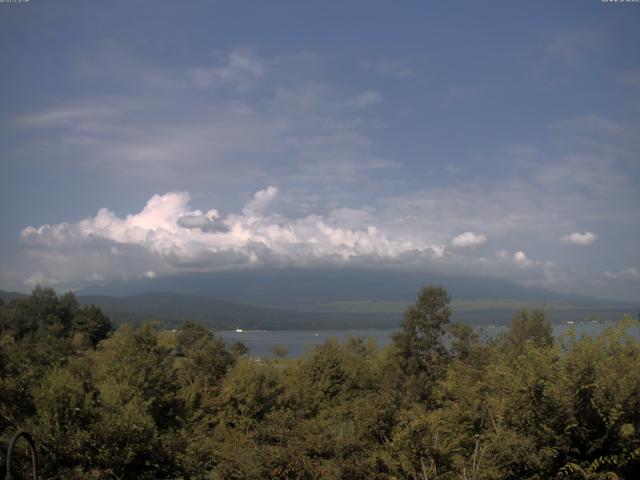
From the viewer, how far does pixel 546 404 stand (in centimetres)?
1302

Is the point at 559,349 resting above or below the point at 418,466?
above

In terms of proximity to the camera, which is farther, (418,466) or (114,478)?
(114,478)

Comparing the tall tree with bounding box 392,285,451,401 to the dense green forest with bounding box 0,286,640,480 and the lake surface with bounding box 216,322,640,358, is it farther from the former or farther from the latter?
the dense green forest with bounding box 0,286,640,480

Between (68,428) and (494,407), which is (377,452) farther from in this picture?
(68,428)

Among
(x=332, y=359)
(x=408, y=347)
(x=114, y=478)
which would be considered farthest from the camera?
(x=408, y=347)

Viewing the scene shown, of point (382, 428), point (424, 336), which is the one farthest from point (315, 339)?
point (382, 428)

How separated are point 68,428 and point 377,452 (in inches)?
337

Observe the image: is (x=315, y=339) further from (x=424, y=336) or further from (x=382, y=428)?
(x=382, y=428)

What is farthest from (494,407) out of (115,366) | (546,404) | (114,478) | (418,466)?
(115,366)

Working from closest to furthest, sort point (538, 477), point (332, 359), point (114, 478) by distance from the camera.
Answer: point (538, 477) < point (114, 478) < point (332, 359)

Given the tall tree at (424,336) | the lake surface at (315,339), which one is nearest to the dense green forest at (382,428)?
the lake surface at (315,339)

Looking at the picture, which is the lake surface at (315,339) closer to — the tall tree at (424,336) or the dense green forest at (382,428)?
the dense green forest at (382,428)

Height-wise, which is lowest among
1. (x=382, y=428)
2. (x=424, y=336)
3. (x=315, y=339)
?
(x=315, y=339)

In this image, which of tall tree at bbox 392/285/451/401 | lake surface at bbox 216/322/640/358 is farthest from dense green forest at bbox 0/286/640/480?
tall tree at bbox 392/285/451/401
